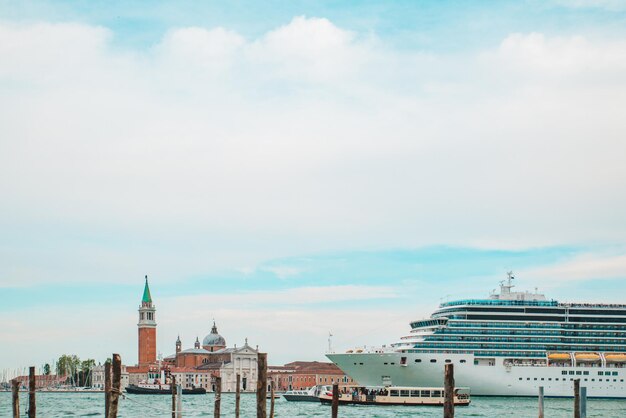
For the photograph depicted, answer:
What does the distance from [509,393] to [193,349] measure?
7953cm

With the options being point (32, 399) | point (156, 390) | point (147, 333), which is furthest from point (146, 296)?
point (32, 399)

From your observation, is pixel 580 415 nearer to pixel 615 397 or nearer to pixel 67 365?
pixel 615 397

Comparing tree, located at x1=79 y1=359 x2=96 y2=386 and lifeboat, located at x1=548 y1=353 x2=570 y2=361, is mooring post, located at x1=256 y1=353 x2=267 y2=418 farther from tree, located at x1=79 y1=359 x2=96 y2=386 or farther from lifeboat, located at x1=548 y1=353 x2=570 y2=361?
tree, located at x1=79 y1=359 x2=96 y2=386

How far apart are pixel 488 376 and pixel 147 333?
7743cm

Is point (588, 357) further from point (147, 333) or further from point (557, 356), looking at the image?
point (147, 333)

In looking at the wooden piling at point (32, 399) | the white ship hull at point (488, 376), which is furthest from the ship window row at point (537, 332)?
the wooden piling at point (32, 399)

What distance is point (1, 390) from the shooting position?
495 feet

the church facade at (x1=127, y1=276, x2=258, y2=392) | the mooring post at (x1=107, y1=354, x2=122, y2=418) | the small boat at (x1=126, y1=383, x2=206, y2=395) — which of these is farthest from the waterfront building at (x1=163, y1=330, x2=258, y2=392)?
the mooring post at (x1=107, y1=354, x2=122, y2=418)

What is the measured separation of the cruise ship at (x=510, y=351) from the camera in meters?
64.6

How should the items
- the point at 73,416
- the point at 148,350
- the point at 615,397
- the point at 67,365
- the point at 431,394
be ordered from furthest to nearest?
the point at 67,365 < the point at 148,350 < the point at 615,397 < the point at 431,394 < the point at 73,416

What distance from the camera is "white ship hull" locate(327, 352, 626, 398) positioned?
2539 inches

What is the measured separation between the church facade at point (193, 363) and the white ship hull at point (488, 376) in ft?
195

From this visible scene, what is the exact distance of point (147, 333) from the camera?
13500 centimetres

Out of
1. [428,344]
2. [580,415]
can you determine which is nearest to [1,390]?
[428,344]
